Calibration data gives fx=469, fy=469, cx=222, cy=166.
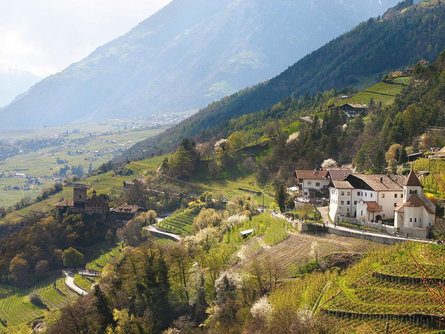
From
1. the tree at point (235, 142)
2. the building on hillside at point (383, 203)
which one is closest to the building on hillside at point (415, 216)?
the building on hillside at point (383, 203)

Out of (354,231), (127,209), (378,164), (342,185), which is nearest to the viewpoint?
(354,231)

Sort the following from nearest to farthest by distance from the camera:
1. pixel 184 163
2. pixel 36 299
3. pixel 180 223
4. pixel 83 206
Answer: pixel 36 299 → pixel 180 223 → pixel 83 206 → pixel 184 163

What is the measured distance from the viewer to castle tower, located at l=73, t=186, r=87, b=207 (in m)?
112

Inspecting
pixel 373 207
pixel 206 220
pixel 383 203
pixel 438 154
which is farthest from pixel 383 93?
pixel 373 207

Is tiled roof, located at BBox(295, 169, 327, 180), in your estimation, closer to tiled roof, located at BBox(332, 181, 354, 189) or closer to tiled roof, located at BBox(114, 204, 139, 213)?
tiled roof, located at BBox(332, 181, 354, 189)

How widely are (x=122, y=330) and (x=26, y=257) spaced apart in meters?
55.3

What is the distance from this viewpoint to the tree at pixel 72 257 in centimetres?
9519

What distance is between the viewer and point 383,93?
131 meters

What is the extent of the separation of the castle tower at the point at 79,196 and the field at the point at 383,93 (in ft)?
235

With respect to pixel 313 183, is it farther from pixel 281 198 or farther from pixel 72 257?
pixel 72 257

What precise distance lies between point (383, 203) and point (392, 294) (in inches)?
782

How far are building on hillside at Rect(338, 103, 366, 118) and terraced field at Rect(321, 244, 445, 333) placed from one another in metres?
76.3

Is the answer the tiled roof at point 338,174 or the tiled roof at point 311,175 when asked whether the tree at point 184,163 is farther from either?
the tiled roof at point 338,174

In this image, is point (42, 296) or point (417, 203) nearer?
point (417, 203)
